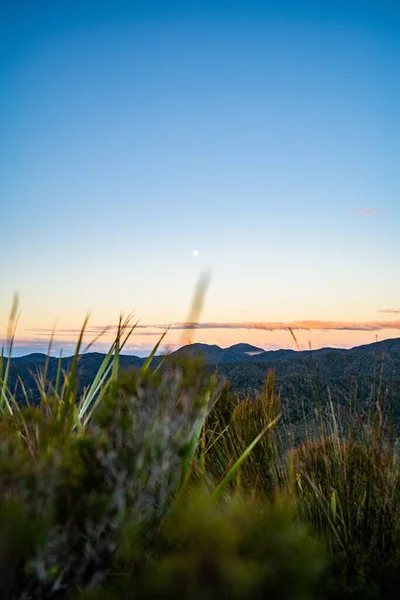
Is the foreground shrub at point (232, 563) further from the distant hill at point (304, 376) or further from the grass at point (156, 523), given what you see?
the distant hill at point (304, 376)

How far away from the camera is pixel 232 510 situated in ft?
4.42

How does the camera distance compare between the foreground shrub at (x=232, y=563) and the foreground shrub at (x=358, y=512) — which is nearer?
the foreground shrub at (x=232, y=563)

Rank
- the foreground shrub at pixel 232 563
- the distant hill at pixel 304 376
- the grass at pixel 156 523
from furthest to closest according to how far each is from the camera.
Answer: the distant hill at pixel 304 376, the grass at pixel 156 523, the foreground shrub at pixel 232 563

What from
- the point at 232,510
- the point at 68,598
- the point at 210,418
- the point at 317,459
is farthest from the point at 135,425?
the point at 210,418

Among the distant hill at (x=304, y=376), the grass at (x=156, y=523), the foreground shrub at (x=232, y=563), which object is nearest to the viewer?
the foreground shrub at (x=232, y=563)

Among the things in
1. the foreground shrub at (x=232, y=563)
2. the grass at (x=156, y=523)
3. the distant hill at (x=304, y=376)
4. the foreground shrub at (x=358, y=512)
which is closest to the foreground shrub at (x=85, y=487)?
the grass at (x=156, y=523)

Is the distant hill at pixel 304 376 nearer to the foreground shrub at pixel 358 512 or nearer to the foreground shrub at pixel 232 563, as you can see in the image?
the foreground shrub at pixel 358 512

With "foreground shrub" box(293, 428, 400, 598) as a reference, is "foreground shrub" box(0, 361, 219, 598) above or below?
above

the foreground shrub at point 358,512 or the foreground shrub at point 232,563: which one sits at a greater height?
the foreground shrub at point 232,563

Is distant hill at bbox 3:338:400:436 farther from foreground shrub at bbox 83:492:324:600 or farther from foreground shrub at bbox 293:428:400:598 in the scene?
foreground shrub at bbox 83:492:324:600

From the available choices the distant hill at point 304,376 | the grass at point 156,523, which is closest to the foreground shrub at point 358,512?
the grass at point 156,523

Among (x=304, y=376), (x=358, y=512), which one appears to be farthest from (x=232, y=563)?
(x=304, y=376)

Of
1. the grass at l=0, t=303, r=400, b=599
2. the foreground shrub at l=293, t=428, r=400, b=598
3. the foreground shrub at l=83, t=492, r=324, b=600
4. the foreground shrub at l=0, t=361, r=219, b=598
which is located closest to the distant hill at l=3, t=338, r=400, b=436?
the foreground shrub at l=293, t=428, r=400, b=598

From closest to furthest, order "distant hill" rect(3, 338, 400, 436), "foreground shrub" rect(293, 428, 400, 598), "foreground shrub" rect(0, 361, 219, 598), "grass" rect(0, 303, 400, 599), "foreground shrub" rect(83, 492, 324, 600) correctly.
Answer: "foreground shrub" rect(83, 492, 324, 600) → "grass" rect(0, 303, 400, 599) → "foreground shrub" rect(0, 361, 219, 598) → "foreground shrub" rect(293, 428, 400, 598) → "distant hill" rect(3, 338, 400, 436)
